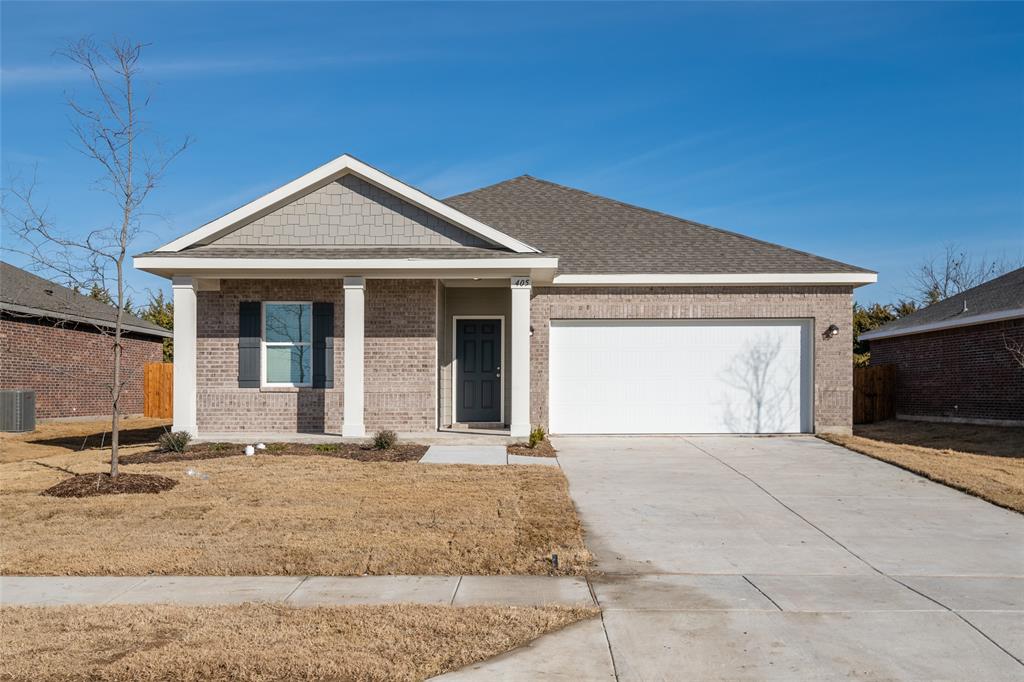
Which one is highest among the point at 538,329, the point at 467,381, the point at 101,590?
the point at 538,329

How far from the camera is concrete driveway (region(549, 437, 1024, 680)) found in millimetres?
5215

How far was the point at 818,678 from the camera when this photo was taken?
4855 mm

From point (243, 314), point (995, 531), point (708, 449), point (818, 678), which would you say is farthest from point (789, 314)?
point (818, 678)

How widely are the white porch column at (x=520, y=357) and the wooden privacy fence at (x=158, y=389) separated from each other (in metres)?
16.9

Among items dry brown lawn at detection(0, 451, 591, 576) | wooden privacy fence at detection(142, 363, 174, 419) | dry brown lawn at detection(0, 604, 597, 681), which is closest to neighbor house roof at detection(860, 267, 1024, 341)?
dry brown lawn at detection(0, 451, 591, 576)

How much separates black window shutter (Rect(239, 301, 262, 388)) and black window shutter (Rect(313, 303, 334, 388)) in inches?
42.0

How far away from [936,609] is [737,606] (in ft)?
4.81

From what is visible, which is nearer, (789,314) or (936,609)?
(936,609)

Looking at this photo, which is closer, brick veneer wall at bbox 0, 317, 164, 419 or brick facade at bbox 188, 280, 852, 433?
brick facade at bbox 188, 280, 852, 433

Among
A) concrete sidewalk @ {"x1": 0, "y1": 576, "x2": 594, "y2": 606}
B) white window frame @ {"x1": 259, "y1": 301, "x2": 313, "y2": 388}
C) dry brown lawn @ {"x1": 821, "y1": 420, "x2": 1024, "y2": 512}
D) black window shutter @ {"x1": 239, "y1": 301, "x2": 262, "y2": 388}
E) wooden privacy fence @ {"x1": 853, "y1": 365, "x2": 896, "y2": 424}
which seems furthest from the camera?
wooden privacy fence @ {"x1": 853, "y1": 365, "x2": 896, "y2": 424}

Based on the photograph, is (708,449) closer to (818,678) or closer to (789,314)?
(789,314)

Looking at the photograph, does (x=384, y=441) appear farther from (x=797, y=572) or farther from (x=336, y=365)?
(x=797, y=572)

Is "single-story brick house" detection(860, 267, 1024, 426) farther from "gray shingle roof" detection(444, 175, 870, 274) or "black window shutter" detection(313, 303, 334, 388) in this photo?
"black window shutter" detection(313, 303, 334, 388)

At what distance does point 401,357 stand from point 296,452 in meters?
3.13
